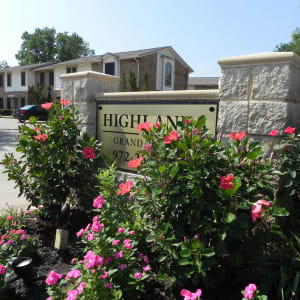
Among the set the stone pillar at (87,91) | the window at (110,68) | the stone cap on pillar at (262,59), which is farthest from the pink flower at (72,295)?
the window at (110,68)

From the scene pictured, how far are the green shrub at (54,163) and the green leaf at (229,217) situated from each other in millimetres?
1866

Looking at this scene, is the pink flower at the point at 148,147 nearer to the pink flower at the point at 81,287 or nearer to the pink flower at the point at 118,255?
the pink flower at the point at 118,255

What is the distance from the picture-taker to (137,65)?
24.8m

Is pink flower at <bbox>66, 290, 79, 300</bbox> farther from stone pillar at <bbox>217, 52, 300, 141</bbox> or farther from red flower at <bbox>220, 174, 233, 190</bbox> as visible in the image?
stone pillar at <bbox>217, 52, 300, 141</bbox>

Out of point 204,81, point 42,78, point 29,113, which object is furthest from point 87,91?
point 204,81

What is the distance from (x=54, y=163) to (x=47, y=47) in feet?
190

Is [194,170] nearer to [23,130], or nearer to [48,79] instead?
[23,130]

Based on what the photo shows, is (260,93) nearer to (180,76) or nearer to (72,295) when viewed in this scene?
(72,295)

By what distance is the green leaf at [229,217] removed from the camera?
188 centimetres

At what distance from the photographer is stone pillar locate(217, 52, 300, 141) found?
8.53ft

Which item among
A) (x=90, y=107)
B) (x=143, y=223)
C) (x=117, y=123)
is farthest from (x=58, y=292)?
(x=90, y=107)

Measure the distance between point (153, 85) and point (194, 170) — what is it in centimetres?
2496

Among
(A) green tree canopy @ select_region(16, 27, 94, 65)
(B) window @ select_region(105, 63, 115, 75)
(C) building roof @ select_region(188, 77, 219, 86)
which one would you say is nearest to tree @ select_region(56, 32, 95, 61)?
(A) green tree canopy @ select_region(16, 27, 94, 65)

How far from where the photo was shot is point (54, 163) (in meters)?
3.34
